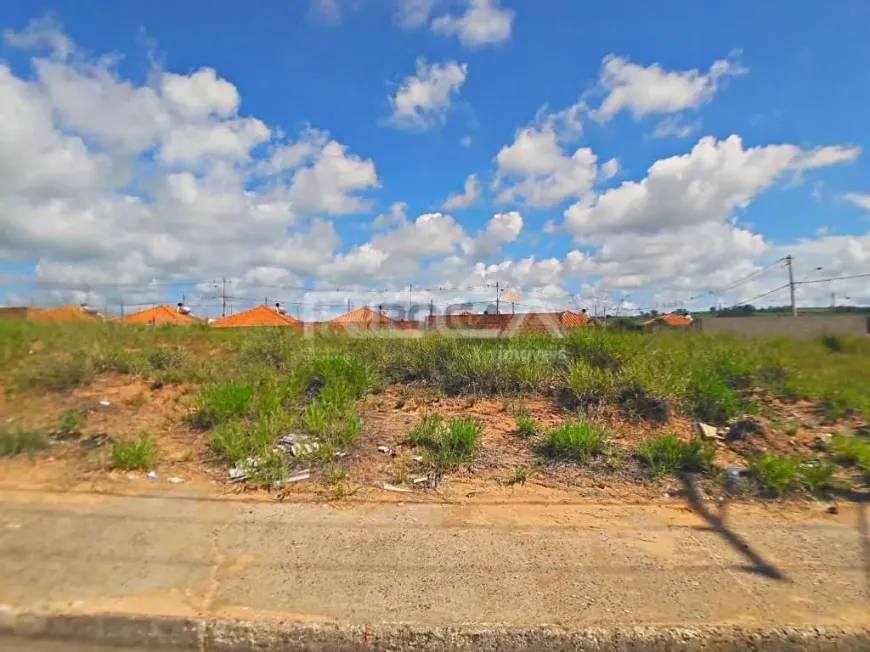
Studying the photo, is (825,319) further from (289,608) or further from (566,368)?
(289,608)

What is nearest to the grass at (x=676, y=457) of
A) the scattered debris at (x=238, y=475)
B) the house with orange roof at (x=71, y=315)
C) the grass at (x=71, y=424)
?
the scattered debris at (x=238, y=475)

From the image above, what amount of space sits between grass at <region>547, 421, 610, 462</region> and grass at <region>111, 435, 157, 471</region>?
3.46 metres

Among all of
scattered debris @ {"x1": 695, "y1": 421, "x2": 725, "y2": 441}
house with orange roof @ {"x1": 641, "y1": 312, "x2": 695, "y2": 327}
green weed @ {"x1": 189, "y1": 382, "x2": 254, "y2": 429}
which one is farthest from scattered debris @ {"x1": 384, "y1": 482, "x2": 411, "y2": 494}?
house with orange roof @ {"x1": 641, "y1": 312, "x2": 695, "y2": 327}

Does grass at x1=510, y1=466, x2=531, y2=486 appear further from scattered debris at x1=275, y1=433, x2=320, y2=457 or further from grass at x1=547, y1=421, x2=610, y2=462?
scattered debris at x1=275, y1=433, x2=320, y2=457

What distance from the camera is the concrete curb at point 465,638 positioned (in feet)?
7.65

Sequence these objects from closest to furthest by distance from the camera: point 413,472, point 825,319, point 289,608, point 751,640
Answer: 1. point 751,640
2. point 289,608
3. point 413,472
4. point 825,319

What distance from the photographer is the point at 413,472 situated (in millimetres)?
4227

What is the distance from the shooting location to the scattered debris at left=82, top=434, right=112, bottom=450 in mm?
4613

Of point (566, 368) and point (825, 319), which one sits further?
point (825, 319)

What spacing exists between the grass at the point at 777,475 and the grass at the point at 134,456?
499 cm

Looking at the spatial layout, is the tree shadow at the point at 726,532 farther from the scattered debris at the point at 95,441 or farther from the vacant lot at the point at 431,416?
the scattered debris at the point at 95,441

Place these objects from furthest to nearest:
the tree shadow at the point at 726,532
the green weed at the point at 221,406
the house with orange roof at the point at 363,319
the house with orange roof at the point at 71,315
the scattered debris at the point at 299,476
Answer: the house with orange roof at the point at 363,319 < the house with orange roof at the point at 71,315 < the green weed at the point at 221,406 < the scattered debris at the point at 299,476 < the tree shadow at the point at 726,532

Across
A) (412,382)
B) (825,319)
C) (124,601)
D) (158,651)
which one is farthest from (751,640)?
(825,319)

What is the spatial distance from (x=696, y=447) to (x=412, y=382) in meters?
3.27
